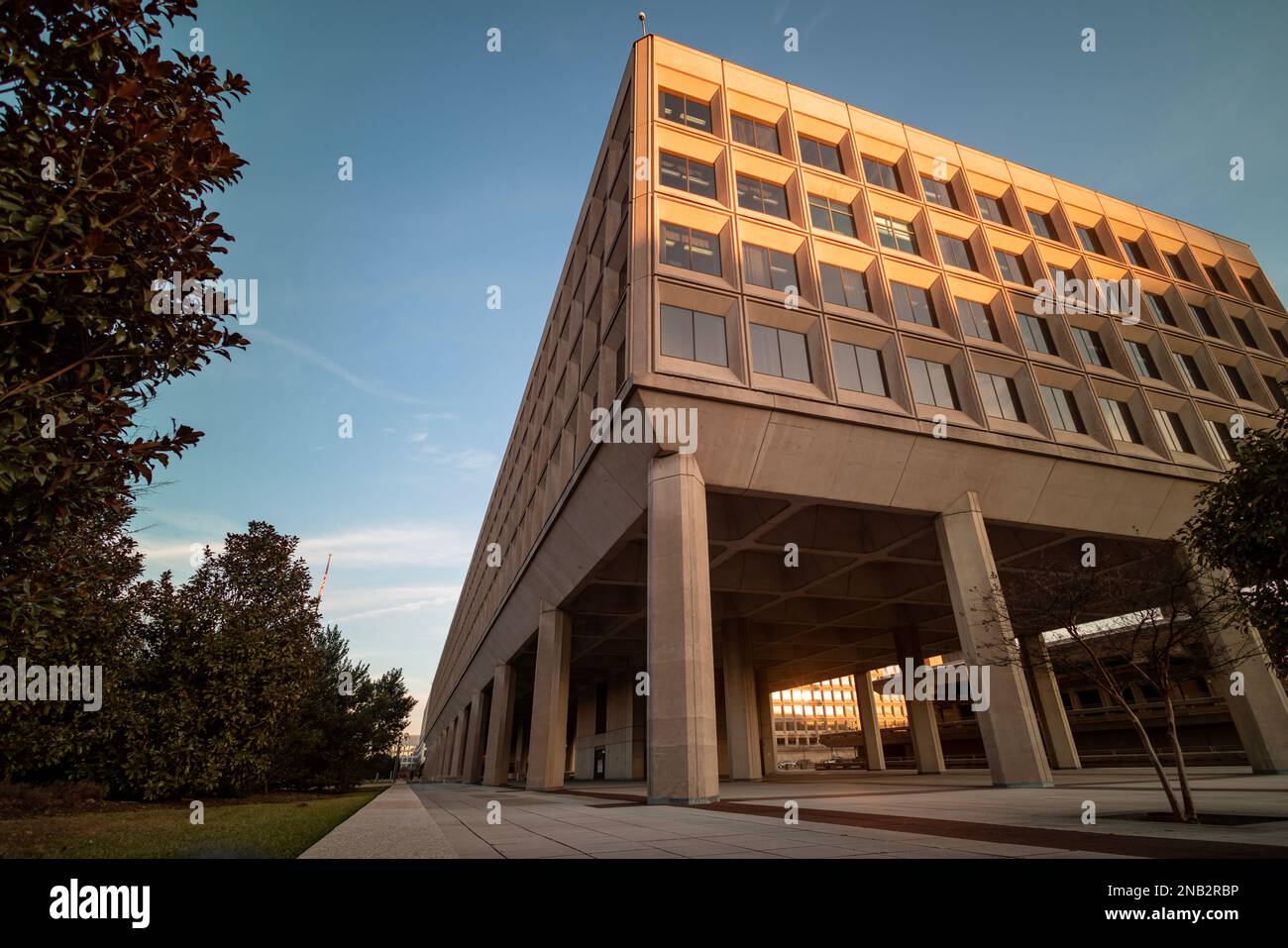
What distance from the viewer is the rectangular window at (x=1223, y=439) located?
23812 millimetres

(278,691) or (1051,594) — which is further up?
(1051,594)

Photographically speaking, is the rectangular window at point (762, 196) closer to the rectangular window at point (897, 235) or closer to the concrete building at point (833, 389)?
the concrete building at point (833, 389)

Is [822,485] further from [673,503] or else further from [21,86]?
[21,86]

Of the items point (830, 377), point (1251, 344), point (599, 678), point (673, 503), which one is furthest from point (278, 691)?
point (1251, 344)

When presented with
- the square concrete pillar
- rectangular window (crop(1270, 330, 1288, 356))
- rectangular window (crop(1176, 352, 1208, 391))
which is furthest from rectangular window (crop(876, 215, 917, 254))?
the square concrete pillar

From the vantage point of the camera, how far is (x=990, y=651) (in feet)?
57.2

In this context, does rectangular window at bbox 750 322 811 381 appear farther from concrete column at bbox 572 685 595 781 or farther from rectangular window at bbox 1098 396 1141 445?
concrete column at bbox 572 685 595 781

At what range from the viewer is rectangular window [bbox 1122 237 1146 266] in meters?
28.7

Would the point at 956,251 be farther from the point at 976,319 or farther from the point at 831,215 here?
the point at 831,215

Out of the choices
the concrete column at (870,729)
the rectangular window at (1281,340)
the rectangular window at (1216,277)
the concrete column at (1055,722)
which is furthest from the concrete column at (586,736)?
the rectangular window at (1281,340)

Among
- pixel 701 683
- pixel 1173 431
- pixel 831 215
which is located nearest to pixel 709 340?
pixel 831 215

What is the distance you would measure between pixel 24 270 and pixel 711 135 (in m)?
19.9

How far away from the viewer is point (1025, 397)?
821 inches

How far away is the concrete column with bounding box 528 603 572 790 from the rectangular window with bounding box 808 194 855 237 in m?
20.5
